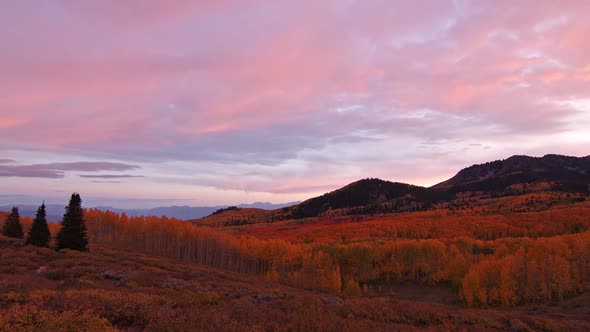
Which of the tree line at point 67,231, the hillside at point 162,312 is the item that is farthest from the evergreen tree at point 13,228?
the hillside at point 162,312

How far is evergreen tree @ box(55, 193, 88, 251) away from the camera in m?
51.5

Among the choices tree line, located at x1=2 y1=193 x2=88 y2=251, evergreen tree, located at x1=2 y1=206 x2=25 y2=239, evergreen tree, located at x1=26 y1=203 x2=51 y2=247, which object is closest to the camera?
tree line, located at x1=2 y1=193 x2=88 y2=251

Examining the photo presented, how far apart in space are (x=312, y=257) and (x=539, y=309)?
167 ft

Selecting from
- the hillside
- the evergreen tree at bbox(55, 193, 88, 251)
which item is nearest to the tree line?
the evergreen tree at bbox(55, 193, 88, 251)

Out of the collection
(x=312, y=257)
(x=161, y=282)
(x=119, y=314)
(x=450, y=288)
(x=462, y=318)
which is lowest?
(x=450, y=288)

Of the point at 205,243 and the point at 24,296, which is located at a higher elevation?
the point at 24,296

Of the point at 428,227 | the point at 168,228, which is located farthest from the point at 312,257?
the point at 428,227

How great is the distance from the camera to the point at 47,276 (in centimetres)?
2953

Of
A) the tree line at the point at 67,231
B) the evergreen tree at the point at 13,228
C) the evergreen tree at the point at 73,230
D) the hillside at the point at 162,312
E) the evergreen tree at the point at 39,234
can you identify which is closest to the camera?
the hillside at the point at 162,312

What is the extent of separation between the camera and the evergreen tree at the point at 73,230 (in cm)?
5150

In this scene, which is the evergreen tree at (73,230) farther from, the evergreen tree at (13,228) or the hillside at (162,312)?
the evergreen tree at (13,228)

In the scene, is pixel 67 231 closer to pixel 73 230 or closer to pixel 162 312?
pixel 73 230

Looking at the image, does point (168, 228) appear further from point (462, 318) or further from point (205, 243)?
point (462, 318)

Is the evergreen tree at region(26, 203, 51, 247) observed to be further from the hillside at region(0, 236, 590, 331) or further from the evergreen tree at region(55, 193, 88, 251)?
the hillside at region(0, 236, 590, 331)
